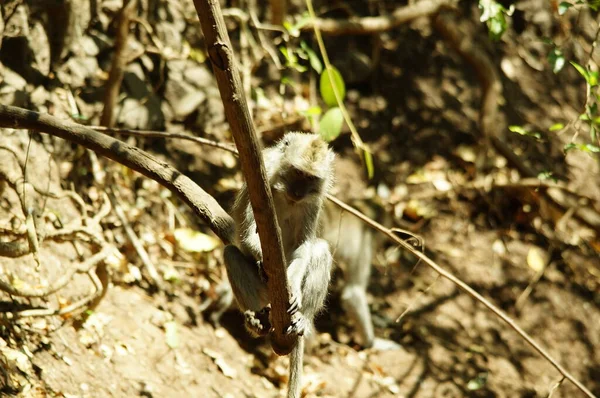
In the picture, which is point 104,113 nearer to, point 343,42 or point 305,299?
point 305,299

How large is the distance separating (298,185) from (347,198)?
3.61 metres

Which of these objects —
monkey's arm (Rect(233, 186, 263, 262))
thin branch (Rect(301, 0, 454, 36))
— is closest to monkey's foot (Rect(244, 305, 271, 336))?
monkey's arm (Rect(233, 186, 263, 262))

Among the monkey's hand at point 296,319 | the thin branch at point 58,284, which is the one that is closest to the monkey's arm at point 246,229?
the monkey's hand at point 296,319

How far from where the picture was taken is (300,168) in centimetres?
430

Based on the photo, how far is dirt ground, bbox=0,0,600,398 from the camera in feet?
17.1

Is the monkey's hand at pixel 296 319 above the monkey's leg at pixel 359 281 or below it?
above

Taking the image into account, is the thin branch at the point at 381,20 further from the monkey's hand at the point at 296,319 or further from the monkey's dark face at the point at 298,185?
the monkey's hand at the point at 296,319

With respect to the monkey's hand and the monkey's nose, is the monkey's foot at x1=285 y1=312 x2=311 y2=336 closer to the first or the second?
the monkey's hand

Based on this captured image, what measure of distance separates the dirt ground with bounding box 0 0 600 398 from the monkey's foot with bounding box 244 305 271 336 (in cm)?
99

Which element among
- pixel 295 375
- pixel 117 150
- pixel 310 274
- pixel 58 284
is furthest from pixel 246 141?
pixel 58 284

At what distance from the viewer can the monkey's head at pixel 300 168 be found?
4.31 meters

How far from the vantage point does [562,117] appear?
9.39 m

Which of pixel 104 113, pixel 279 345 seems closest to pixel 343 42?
pixel 104 113

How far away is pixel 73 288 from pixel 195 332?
1.22 meters
